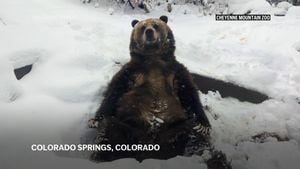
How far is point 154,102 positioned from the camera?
2.55m

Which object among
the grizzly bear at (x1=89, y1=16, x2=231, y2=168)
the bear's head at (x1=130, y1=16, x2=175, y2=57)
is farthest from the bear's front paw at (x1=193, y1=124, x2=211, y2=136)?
the bear's head at (x1=130, y1=16, x2=175, y2=57)

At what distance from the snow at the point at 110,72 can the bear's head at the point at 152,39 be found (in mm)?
114

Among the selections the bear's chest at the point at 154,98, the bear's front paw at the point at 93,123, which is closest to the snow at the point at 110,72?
the bear's front paw at the point at 93,123

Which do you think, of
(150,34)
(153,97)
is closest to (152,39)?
(150,34)

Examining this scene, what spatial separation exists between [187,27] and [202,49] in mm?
160

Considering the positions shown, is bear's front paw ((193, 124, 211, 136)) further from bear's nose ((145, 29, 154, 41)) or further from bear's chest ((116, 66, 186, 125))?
bear's nose ((145, 29, 154, 41))

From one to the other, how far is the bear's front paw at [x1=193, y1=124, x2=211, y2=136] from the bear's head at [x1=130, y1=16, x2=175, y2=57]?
396 mm

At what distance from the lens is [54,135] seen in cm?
238

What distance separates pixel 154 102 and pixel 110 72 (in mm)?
298

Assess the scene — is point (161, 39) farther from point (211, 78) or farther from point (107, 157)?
point (107, 157)

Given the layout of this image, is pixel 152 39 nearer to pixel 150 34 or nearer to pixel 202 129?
pixel 150 34

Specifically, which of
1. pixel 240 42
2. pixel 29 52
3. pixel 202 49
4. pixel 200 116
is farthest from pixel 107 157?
pixel 240 42

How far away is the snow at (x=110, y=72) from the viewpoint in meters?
2.40

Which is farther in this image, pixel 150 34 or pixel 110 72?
pixel 110 72
